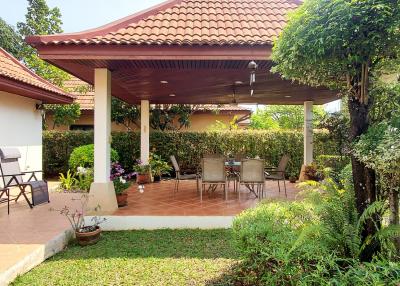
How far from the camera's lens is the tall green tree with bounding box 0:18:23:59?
16.0 metres

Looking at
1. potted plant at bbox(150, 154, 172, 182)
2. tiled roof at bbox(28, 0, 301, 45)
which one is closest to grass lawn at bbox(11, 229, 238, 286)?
tiled roof at bbox(28, 0, 301, 45)

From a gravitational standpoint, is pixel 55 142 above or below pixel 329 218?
above

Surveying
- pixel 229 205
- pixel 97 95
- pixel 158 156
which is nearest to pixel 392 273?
pixel 229 205

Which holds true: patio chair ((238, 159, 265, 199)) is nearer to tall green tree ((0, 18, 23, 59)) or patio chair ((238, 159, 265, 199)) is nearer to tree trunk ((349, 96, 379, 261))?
tree trunk ((349, 96, 379, 261))

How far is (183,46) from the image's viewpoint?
5.50m

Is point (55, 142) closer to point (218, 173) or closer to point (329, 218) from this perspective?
point (218, 173)

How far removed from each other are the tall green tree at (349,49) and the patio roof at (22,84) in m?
6.65

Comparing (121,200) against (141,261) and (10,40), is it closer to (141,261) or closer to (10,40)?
(141,261)

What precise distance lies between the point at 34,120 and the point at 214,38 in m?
7.17

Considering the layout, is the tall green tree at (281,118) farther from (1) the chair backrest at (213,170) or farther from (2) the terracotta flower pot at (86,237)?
(2) the terracotta flower pot at (86,237)

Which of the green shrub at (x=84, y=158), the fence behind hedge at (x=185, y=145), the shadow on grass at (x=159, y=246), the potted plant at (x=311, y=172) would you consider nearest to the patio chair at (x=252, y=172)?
the shadow on grass at (x=159, y=246)

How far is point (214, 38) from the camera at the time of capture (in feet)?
18.4

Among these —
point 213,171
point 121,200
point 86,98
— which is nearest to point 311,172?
point 213,171

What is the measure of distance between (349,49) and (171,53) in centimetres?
348
